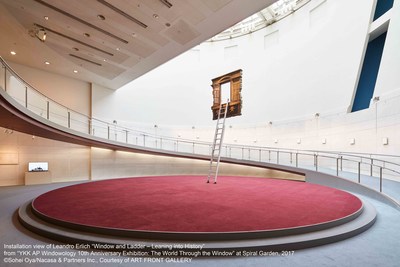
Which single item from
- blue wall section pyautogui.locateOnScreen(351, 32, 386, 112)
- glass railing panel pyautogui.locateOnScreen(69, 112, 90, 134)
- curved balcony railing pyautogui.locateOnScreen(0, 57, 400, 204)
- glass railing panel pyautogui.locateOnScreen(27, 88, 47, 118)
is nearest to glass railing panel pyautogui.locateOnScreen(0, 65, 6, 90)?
curved balcony railing pyautogui.locateOnScreen(0, 57, 400, 204)

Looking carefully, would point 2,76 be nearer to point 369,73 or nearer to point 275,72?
point 275,72

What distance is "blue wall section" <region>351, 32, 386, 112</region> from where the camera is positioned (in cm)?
698

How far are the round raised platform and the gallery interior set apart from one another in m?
0.03

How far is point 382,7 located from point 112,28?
7822 mm

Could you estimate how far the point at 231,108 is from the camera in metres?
12.0

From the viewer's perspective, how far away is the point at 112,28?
6.47m

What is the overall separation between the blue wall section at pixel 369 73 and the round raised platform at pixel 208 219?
398 centimetres

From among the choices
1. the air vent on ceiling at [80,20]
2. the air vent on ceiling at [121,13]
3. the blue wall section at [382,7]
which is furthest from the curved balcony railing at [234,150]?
the blue wall section at [382,7]

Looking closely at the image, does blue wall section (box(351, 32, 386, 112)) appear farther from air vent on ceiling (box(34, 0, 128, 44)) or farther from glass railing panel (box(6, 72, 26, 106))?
glass railing panel (box(6, 72, 26, 106))

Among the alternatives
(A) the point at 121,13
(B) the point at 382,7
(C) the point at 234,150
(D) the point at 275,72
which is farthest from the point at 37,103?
(B) the point at 382,7

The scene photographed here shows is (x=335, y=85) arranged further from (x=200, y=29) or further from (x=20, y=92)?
(x=20, y=92)

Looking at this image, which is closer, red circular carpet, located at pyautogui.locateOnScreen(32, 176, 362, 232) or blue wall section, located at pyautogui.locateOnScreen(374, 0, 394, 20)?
red circular carpet, located at pyautogui.locateOnScreen(32, 176, 362, 232)

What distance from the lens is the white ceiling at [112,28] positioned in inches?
217

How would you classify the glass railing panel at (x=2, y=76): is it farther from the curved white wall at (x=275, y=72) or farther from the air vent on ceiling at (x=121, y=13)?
the curved white wall at (x=275, y=72)
